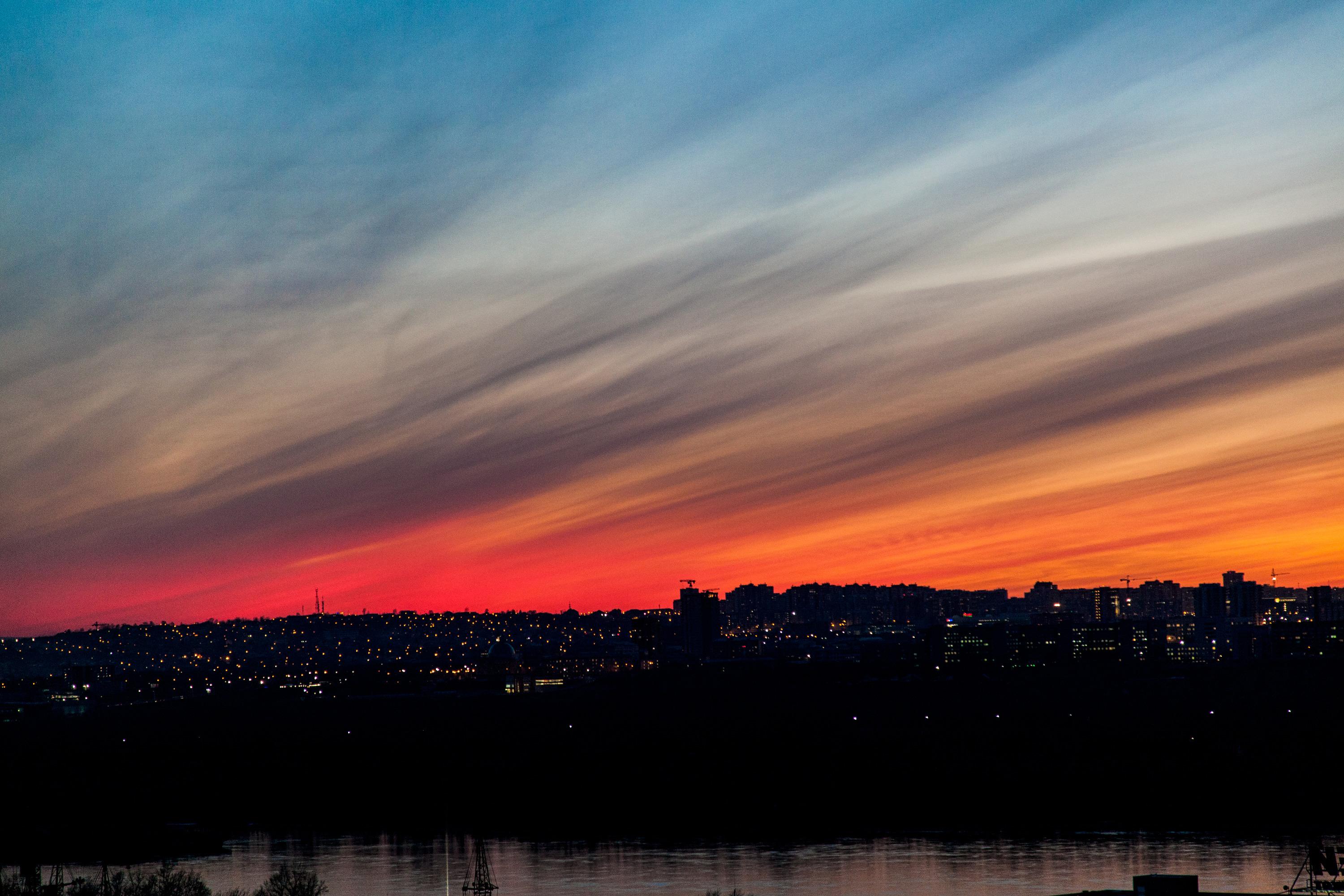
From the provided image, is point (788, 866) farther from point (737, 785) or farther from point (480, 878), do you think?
point (737, 785)

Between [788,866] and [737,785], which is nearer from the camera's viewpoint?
[788,866]

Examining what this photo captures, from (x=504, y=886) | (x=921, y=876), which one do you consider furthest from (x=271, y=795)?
(x=921, y=876)

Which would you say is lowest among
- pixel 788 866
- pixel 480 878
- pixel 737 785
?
pixel 737 785

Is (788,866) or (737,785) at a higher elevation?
(788,866)

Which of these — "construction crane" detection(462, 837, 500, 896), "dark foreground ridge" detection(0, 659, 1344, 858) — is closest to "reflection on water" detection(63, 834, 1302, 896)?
"construction crane" detection(462, 837, 500, 896)

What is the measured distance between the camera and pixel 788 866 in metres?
93.8

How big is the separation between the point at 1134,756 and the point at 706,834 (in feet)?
218

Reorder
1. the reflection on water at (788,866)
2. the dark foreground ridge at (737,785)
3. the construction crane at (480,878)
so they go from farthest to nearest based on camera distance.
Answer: the dark foreground ridge at (737,785), the construction crane at (480,878), the reflection on water at (788,866)

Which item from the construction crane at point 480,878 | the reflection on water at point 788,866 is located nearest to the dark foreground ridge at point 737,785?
the reflection on water at point 788,866

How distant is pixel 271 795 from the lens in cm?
15038

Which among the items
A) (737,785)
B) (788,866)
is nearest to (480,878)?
(788,866)

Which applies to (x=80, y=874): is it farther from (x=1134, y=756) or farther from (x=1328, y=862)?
(x=1134, y=756)

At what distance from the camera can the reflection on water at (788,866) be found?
84062 mm

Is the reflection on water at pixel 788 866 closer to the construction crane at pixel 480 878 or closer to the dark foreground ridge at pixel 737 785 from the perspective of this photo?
the construction crane at pixel 480 878
